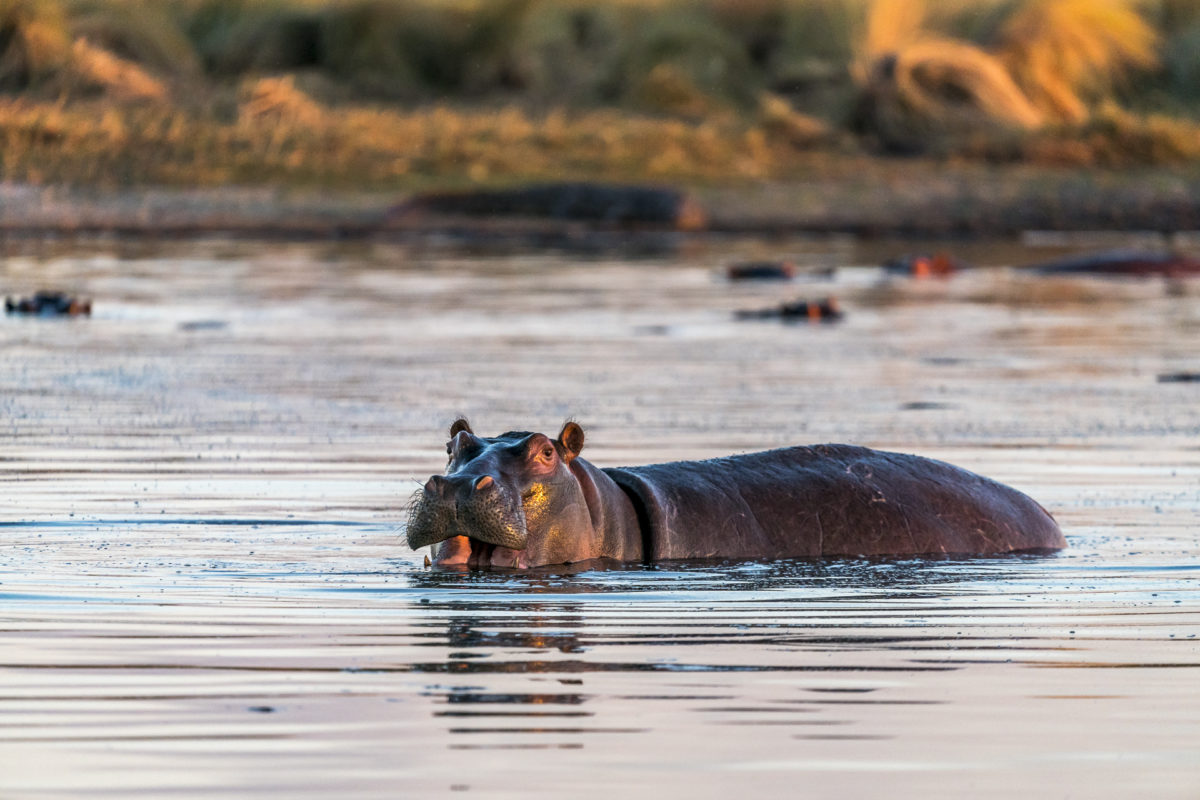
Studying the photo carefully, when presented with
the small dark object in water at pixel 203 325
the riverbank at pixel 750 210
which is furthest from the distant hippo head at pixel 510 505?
the riverbank at pixel 750 210

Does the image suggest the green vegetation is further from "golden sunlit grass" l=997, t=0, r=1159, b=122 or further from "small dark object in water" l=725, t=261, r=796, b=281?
"small dark object in water" l=725, t=261, r=796, b=281

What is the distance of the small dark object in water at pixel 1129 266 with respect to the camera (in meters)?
29.6

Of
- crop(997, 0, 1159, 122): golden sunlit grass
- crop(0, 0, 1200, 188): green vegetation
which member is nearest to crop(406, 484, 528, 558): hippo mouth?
crop(0, 0, 1200, 188): green vegetation

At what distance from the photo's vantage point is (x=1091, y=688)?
693 centimetres

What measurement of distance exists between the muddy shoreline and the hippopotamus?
2674cm

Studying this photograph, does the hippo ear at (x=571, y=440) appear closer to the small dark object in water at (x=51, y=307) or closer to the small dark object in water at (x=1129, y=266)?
the small dark object in water at (x=51, y=307)

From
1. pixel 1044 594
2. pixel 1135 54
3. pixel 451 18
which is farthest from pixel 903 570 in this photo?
pixel 451 18

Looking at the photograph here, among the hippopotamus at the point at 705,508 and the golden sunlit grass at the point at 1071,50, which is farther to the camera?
the golden sunlit grass at the point at 1071,50

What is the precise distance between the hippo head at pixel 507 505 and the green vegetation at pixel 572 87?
27.8 meters

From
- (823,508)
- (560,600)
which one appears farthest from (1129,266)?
(560,600)

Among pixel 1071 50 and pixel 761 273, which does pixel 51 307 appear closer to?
pixel 761 273

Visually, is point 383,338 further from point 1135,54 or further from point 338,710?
point 1135,54

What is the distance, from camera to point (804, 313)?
74.5ft

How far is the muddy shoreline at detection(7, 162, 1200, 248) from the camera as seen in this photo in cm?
3847
